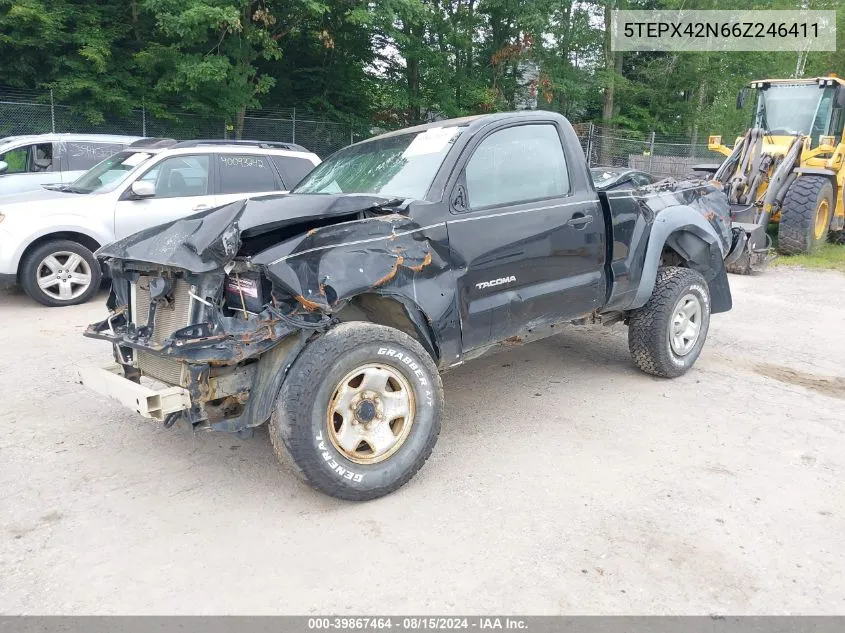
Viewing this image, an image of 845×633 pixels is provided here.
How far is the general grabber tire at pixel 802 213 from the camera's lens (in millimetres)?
11227

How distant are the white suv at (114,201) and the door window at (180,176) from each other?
1 centimetres

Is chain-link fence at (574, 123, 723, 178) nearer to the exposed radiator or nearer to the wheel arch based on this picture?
the wheel arch

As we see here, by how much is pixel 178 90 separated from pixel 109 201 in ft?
31.9

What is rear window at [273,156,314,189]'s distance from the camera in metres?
8.59

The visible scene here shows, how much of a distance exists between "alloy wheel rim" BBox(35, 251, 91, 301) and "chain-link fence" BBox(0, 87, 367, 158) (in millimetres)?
9204

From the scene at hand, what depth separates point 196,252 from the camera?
3305mm

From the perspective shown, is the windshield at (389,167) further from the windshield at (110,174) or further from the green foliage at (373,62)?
the green foliage at (373,62)

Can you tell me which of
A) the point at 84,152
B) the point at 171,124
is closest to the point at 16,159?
the point at 84,152

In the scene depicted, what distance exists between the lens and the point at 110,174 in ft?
27.0

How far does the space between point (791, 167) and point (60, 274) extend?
37.8 ft

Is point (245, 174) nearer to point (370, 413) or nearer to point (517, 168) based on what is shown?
point (517, 168)

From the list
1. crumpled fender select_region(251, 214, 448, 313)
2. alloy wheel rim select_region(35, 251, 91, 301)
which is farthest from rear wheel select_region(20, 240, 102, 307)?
crumpled fender select_region(251, 214, 448, 313)

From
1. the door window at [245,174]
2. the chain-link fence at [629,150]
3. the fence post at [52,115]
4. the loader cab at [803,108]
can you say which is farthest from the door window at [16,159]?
the chain-link fence at [629,150]
